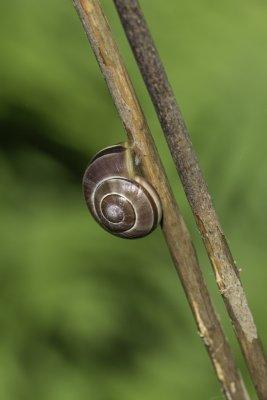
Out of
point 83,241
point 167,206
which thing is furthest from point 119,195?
point 83,241

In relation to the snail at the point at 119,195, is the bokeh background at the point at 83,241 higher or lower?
lower

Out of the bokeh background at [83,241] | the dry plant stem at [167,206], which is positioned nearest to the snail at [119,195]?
the dry plant stem at [167,206]

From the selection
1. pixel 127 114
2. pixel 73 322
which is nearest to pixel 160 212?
pixel 127 114

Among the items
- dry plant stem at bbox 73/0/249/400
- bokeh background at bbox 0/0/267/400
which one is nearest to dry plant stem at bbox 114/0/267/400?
dry plant stem at bbox 73/0/249/400

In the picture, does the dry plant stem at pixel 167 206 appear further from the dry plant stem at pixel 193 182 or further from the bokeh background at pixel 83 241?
the bokeh background at pixel 83 241

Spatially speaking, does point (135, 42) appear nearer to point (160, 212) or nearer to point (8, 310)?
point (160, 212)

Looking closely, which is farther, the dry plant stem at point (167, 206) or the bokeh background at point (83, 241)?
the bokeh background at point (83, 241)
